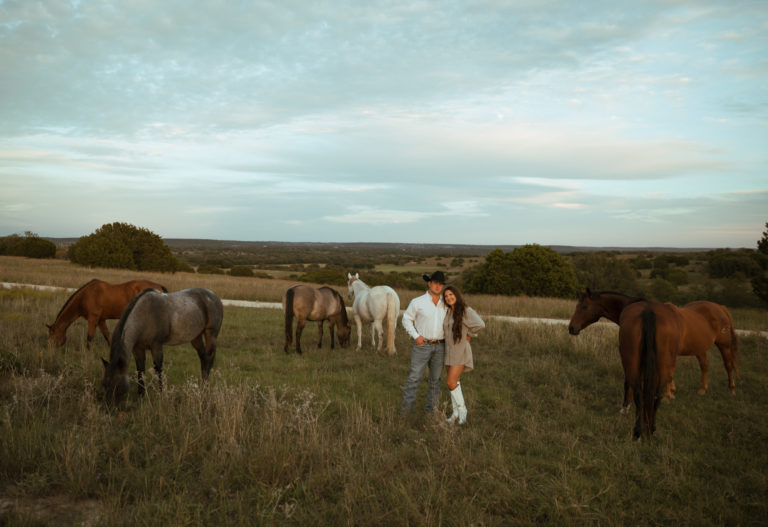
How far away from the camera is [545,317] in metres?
19.4

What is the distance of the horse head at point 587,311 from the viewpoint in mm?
7848

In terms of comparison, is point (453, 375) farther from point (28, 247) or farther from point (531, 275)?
point (28, 247)

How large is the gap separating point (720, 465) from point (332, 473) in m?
4.55

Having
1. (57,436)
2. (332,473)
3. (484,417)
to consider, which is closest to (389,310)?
(484,417)

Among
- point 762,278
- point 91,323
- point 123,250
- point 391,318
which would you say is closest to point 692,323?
point 391,318

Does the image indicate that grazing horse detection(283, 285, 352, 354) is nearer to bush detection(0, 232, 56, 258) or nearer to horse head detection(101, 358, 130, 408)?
horse head detection(101, 358, 130, 408)

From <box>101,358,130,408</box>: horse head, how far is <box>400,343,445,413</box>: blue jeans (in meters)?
3.84

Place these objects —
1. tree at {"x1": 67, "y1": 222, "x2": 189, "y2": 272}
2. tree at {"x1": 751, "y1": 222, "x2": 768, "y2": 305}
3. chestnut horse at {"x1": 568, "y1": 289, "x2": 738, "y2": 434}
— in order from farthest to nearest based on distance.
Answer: tree at {"x1": 67, "y1": 222, "x2": 189, "y2": 272}, tree at {"x1": 751, "y1": 222, "x2": 768, "y2": 305}, chestnut horse at {"x1": 568, "y1": 289, "x2": 738, "y2": 434}

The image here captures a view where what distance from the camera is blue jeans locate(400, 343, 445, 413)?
6012mm

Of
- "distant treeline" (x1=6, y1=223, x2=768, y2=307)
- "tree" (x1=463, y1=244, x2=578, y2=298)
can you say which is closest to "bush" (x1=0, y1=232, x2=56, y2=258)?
Result: "distant treeline" (x1=6, y1=223, x2=768, y2=307)

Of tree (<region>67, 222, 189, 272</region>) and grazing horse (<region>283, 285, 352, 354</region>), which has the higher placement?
tree (<region>67, 222, 189, 272</region>)

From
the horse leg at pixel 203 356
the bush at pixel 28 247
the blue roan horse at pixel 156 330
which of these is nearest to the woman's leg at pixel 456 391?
the blue roan horse at pixel 156 330

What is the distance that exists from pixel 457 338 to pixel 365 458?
81.7 inches

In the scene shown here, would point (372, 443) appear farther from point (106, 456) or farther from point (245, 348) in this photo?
point (245, 348)
